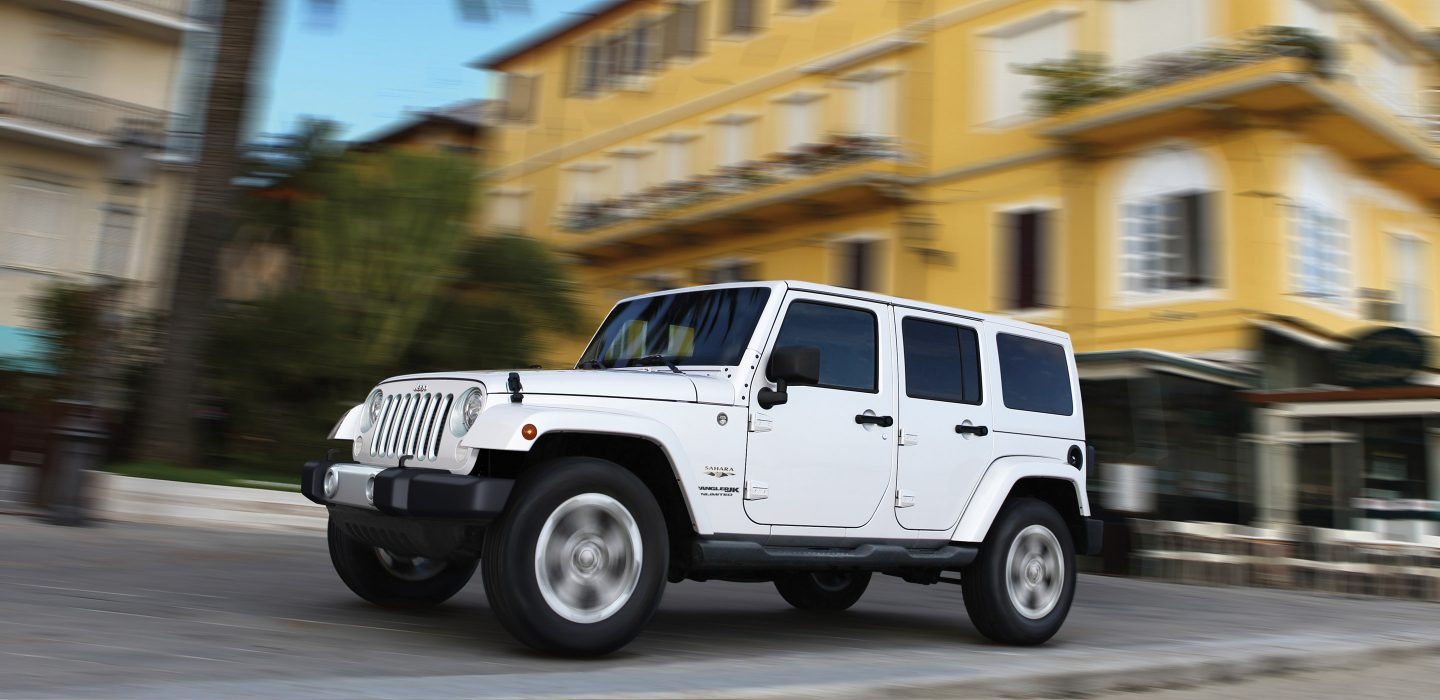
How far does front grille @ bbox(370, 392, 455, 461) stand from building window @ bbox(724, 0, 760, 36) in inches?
817

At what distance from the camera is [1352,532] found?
15.5 meters

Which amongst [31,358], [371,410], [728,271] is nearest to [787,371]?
[371,410]

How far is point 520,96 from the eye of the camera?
106 feet

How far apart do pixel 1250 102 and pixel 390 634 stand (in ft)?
47.4

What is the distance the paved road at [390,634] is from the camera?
4637mm

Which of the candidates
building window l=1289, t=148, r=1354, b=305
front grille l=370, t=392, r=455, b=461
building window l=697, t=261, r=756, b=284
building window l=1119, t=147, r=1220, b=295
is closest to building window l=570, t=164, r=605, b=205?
building window l=697, t=261, r=756, b=284

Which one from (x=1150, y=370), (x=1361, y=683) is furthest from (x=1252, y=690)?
(x=1150, y=370)

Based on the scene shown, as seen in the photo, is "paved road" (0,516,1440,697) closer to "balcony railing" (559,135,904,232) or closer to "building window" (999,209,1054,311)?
"building window" (999,209,1054,311)

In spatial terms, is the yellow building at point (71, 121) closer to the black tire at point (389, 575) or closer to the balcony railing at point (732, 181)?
the balcony railing at point (732, 181)

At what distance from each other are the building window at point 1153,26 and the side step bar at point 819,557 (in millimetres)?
13560

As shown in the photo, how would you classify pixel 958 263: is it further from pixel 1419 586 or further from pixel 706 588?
pixel 706 588

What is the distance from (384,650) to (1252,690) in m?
4.27

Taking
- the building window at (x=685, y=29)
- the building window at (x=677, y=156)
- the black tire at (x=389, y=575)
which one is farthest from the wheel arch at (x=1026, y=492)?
the building window at (x=685, y=29)

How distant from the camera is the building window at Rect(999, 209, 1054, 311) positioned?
768 inches
